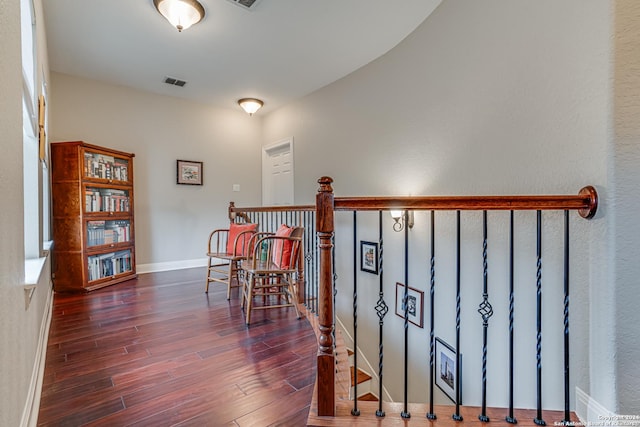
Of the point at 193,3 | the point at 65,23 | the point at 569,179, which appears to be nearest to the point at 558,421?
the point at 569,179

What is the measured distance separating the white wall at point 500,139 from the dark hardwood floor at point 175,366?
128cm

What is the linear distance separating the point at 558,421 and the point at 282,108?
4.92m

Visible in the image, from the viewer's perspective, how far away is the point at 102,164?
363cm

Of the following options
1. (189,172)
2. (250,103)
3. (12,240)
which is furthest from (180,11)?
(189,172)

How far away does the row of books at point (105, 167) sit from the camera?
136 inches

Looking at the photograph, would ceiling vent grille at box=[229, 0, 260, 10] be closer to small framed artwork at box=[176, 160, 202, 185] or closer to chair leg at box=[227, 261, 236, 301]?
chair leg at box=[227, 261, 236, 301]

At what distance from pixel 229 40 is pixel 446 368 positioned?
368 cm

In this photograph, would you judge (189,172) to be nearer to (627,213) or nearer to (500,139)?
(500,139)

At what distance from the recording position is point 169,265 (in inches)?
179

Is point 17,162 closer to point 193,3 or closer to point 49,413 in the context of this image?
point 49,413

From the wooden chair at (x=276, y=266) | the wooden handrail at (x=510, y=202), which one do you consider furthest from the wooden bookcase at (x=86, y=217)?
the wooden handrail at (x=510, y=202)

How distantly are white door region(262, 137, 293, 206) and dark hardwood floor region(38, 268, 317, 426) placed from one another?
256cm

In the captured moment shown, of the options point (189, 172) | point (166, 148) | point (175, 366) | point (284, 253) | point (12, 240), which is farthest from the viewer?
point (189, 172)

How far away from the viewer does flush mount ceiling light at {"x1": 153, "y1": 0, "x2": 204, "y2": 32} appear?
95.7 inches
